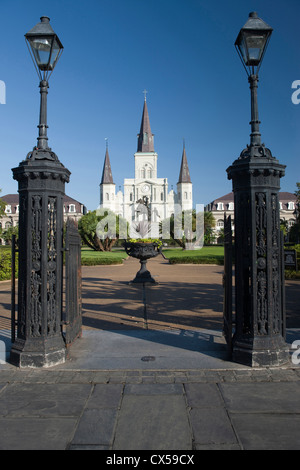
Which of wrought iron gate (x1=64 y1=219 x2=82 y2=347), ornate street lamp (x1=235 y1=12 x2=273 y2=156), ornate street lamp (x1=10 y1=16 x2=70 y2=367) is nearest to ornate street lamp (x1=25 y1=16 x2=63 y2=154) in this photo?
ornate street lamp (x1=10 y1=16 x2=70 y2=367)

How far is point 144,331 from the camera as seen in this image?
22.2 feet

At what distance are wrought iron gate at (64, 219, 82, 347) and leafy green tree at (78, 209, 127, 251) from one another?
32.5m

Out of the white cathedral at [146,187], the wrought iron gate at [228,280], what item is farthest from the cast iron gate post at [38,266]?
the white cathedral at [146,187]

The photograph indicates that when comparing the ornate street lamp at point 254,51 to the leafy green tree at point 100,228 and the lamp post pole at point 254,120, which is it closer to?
the lamp post pole at point 254,120

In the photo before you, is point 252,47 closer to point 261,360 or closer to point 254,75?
point 254,75

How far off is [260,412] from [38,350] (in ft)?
9.68

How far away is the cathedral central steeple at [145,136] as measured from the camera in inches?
3610

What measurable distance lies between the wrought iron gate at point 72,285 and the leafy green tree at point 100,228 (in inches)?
1278

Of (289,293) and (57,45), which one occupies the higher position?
(57,45)

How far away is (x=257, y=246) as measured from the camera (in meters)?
4.94

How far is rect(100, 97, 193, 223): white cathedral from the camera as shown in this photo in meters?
91.7

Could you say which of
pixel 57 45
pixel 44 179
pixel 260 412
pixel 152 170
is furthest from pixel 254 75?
pixel 152 170

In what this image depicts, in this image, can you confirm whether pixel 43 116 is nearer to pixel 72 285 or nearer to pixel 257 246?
pixel 72 285

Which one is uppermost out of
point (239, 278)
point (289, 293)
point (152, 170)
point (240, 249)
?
point (152, 170)
